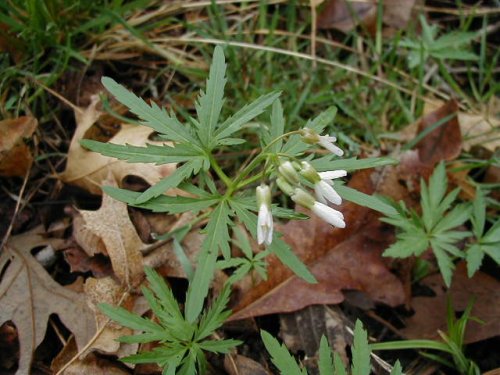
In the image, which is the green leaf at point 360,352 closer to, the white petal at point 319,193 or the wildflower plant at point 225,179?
the wildflower plant at point 225,179

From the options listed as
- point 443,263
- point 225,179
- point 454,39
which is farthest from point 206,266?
point 454,39

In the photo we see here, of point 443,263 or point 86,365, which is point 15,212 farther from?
point 443,263

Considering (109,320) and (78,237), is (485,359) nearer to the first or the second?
(109,320)

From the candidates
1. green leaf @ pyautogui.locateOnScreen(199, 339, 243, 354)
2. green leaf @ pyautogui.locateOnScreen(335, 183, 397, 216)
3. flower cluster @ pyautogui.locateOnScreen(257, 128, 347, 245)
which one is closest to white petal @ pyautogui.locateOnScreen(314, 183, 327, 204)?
flower cluster @ pyautogui.locateOnScreen(257, 128, 347, 245)

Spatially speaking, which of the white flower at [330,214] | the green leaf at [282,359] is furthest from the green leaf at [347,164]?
the green leaf at [282,359]

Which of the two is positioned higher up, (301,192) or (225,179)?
(301,192)

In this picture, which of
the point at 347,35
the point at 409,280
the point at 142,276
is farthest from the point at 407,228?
the point at 347,35

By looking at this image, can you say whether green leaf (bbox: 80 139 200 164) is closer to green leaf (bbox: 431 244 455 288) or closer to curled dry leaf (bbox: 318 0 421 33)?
green leaf (bbox: 431 244 455 288)
